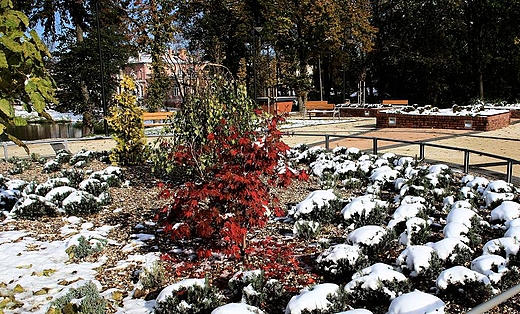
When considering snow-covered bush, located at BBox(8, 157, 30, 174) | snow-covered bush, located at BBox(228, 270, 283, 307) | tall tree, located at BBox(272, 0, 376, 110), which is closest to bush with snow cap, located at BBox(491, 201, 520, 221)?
snow-covered bush, located at BBox(228, 270, 283, 307)

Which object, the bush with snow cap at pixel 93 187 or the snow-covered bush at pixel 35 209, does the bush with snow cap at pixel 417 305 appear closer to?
the snow-covered bush at pixel 35 209

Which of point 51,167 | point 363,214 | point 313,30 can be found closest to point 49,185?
point 51,167

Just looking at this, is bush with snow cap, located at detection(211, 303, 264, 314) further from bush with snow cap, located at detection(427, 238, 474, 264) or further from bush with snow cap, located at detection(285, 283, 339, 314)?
bush with snow cap, located at detection(427, 238, 474, 264)

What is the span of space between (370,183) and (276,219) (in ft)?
7.04

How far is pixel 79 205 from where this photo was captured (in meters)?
5.68

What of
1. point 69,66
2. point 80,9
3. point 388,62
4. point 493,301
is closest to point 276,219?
point 493,301

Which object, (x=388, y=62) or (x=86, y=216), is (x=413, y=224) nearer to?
(x=86, y=216)

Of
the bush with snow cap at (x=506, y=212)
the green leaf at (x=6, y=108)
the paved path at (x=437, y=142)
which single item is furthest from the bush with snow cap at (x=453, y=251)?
the paved path at (x=437, y=142)

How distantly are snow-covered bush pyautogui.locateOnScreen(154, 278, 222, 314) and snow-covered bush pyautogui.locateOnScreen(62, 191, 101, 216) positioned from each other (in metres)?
2.94

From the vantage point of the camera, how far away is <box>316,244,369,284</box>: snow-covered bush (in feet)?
11.5

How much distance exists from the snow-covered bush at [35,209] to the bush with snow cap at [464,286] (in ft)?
15.8

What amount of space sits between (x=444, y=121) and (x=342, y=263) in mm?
12299

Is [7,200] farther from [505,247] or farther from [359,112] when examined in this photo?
[359,112]

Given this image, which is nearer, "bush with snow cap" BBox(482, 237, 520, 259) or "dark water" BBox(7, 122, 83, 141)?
"bush with snow cap" BBox(482, 237, 520, 259)
